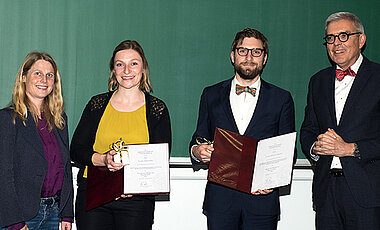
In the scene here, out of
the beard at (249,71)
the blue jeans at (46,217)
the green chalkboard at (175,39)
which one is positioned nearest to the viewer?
the blue jeans at (46,217)

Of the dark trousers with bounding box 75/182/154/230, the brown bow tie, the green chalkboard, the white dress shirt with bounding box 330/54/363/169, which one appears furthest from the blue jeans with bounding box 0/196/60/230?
the white dress shirt with bounding box 330/54/363/169

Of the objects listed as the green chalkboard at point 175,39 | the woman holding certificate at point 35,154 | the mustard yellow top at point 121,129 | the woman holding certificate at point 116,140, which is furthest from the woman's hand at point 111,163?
the green chalkboard at point 175,39

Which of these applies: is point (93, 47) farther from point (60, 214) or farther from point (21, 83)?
point (60, 214)

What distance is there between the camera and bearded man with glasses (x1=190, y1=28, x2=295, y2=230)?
3277mm

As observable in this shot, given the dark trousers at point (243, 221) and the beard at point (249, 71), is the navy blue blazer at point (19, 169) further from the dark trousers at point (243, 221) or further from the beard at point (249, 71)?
the beard at point (249, 71)

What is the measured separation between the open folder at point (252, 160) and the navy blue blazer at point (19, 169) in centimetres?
122

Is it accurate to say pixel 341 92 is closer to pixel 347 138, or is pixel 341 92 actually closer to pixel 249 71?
pixel 347 138

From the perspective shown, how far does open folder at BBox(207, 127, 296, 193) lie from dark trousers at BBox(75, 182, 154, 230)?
0.64 meters

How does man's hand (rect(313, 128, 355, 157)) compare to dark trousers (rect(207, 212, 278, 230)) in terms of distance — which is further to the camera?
dark trousers (rect(207, 212, 278, 230))

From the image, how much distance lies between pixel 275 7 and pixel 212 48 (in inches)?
28.3

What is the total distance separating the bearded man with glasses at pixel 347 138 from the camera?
304 centimetres

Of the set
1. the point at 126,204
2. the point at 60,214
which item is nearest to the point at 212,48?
the point at 126,204

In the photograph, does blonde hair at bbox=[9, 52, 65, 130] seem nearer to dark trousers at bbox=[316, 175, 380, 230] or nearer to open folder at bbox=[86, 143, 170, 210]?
open folder at bbox=[86, 143, 170, 210]

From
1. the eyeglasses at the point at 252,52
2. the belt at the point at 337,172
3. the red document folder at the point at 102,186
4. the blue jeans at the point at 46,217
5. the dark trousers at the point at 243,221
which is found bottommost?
the dark trousers at the point at 243,221
